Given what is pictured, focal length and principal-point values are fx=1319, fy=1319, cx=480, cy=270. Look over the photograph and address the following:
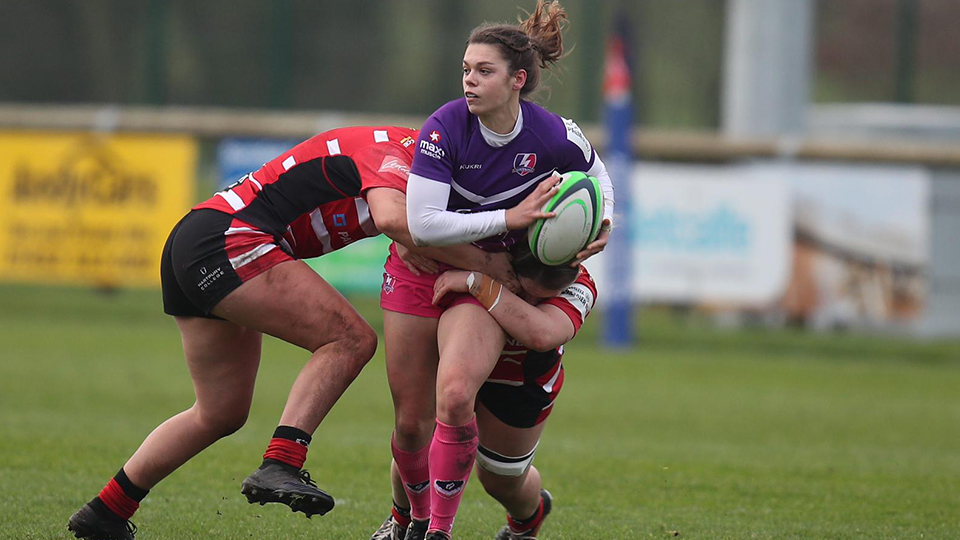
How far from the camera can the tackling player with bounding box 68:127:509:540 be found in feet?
14.8

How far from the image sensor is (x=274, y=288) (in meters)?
4.52

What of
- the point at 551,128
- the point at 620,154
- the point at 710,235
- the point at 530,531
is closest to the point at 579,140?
A: the point at 551,128

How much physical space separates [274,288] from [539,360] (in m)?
0.98

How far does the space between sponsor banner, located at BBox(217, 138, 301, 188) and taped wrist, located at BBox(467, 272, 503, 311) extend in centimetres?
1006

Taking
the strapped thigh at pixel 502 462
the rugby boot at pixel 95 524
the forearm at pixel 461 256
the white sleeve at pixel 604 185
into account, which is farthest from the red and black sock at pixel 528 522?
the rugby boot at pixel 95 524

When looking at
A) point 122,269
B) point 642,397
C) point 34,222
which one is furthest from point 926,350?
point 34,222

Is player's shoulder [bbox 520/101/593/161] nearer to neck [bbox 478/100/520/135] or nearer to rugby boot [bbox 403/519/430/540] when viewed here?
neck [bbox 478/100/520/135]

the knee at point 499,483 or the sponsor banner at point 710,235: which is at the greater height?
the knee at point 499,483

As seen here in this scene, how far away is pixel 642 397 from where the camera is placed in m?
10.5

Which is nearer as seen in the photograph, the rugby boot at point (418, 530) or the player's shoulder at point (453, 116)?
the player's shoulder at point (453, 116)

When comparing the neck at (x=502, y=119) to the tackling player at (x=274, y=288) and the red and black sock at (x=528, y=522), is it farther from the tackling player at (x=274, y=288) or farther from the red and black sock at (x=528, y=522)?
the red and black sock at (x=528, y=522)

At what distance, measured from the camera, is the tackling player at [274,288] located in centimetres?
450

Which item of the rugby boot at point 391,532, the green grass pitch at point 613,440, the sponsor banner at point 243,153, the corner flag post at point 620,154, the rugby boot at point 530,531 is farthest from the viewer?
the sponsor banner at point 243,153

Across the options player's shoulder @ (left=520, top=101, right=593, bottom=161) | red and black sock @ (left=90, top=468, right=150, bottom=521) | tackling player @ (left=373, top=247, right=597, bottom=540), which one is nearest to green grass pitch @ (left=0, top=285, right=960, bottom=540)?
red and black sock @ (left=90, top=468, right=150, bottom=521)
